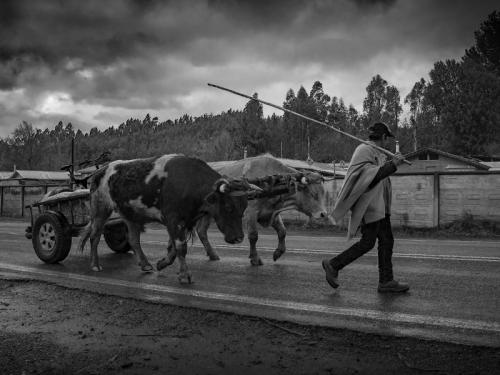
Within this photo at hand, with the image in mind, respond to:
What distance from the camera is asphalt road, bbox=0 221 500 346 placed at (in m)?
4.59

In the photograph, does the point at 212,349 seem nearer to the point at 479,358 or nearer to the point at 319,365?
the point at 319,365

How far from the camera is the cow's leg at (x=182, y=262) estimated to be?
6.75 meters

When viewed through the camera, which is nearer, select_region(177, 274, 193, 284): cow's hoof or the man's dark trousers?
the man's dark trousers

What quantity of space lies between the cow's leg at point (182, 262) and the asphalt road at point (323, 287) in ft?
0.36

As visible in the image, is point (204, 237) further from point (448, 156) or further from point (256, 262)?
point (448, 156)

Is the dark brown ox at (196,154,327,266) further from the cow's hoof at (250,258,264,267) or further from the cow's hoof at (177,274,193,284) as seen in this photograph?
the cow's hoof at (177,274,193,284)

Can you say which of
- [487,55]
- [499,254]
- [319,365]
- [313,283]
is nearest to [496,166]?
[487,55]

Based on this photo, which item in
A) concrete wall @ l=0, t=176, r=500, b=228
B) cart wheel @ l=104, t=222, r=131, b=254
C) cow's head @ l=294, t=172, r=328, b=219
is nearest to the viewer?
cow's head @ l=294, t=172, r=328, b=219

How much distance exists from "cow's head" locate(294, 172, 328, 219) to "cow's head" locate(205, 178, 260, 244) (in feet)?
6.74

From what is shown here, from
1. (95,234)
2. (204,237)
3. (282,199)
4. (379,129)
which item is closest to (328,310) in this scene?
(379,129)

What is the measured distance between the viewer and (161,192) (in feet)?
23.7

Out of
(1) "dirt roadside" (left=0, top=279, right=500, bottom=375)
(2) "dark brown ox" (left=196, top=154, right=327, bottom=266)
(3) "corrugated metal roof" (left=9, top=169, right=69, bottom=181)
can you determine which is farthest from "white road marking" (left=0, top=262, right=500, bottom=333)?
(3) "corrugated metal roof" (left=9, top=169, right=69, bottom=181)

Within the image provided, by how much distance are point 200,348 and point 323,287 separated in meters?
2.65

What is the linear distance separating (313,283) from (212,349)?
2.83 metres
